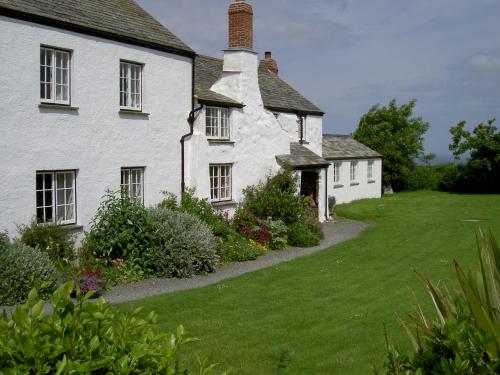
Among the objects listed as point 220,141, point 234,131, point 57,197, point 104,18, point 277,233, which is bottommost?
point 277,233

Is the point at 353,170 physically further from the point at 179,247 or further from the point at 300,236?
the point at 179,247

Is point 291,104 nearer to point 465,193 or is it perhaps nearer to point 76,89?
point 76,89

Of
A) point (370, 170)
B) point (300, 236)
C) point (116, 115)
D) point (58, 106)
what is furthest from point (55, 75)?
point (370, 170)

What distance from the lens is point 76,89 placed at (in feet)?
50.4

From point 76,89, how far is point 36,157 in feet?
7.50

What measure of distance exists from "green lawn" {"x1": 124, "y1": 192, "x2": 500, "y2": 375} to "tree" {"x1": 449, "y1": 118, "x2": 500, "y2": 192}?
21.2m

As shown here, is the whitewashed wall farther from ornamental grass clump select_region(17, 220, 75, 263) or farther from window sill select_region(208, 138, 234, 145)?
ornamental grass clump select_region(17, 220, 75, 263)

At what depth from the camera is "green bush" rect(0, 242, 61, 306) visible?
11.3 metres

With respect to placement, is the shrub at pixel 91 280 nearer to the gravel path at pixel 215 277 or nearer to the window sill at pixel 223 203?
the gravel path at pixel 215 277

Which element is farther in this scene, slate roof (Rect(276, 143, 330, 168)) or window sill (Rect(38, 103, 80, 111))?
slate roof (Rect(276, 143, 330, 168))

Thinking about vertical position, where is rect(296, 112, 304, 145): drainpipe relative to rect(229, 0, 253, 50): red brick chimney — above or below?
below

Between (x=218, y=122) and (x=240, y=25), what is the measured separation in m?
4.20

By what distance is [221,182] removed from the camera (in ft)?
70.9

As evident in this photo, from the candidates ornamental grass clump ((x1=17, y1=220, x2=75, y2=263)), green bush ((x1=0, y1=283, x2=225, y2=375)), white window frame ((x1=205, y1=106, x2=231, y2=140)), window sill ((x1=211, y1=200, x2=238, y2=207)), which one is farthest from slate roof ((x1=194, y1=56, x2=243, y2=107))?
green bush ((x1=0, y1=283, x2=225, y2=375))
